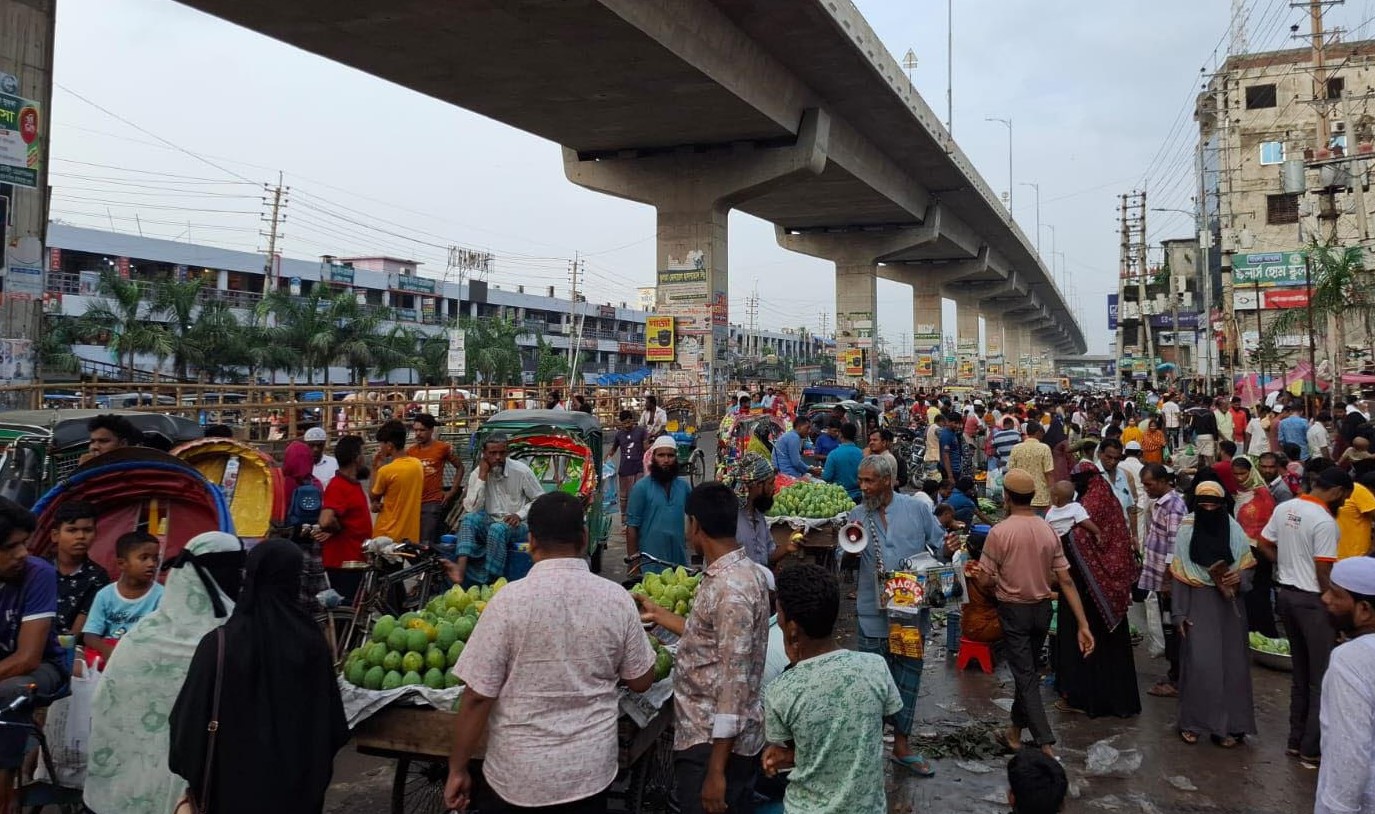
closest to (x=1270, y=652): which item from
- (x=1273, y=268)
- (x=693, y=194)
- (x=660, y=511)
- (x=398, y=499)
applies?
(x=660, y=511)

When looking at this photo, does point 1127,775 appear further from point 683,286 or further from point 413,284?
point 413,284

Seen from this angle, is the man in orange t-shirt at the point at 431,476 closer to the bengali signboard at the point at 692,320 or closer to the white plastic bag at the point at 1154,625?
the white plastic bag at the point at 1154,625

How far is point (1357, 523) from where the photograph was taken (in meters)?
6.48

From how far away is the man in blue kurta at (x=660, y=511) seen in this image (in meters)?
6.81

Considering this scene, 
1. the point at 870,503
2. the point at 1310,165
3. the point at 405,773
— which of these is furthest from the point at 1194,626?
the point at 1310,165

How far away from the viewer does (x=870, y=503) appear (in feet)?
18.8

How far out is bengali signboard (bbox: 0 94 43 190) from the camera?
890 cm

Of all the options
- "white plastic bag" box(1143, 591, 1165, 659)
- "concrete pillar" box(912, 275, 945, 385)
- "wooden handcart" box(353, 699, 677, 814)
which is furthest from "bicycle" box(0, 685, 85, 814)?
"concrete pillar" box(912, 275, 945, 385)

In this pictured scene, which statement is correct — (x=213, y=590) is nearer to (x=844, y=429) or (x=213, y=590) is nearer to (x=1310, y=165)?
(x=844, y=429)

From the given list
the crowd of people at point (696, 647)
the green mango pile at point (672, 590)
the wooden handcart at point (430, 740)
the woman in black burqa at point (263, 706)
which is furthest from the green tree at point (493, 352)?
the woman in black burqa at point (263, 706)

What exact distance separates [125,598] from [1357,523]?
7651 mm

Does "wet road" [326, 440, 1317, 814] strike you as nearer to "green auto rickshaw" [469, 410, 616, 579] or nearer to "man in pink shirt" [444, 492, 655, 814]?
"man in pink shirt" [444, 492, 655, 814]

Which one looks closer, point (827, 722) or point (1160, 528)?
point (827, 722)

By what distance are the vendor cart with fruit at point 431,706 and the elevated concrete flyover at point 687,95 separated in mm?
14614
